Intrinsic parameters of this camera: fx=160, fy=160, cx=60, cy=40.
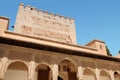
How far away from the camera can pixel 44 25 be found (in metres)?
16.9

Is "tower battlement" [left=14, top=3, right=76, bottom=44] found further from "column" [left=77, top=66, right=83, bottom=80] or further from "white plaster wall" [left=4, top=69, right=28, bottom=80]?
"column" [left=77, top=66, right=83, bottom=80]

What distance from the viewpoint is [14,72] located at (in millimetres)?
9164

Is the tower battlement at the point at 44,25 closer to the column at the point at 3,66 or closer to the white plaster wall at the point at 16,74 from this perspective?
the white plaster wall at the point at 16,74

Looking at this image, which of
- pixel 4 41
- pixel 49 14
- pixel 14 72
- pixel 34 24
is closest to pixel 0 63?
pixel 4 41

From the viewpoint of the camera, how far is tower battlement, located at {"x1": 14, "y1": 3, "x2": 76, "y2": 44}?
51.9 feet

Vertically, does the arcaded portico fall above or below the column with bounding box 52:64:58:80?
above

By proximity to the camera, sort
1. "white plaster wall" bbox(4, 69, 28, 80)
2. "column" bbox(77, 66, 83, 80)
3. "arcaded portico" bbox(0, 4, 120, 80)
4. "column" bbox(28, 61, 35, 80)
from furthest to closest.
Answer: "white plaster wall" bbox(4, 69, 28, 80) → "column" bbox(77, 66, 83, 80) → "arcaded portico" bbox(0, 4, 120, 80) → "column" bbox(28, 61, 35, 80)

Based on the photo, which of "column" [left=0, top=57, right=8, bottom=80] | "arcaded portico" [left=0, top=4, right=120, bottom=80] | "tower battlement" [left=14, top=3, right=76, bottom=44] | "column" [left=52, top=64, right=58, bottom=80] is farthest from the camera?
"tower battlement" [left=14, top=3, right=76, bottom=44]

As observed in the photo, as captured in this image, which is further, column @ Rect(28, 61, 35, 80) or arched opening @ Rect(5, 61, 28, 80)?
arched opening @ Rect(5, 61, 28, 80)

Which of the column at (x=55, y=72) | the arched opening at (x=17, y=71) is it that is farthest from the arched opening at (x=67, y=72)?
the arched opening at (x=17, y=71)

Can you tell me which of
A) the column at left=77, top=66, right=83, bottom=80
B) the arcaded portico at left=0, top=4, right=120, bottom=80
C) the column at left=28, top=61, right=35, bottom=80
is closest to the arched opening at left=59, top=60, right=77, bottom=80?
the arcaded portico at left=0, top=4, right=120, bottom=80

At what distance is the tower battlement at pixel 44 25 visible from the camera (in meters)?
15.8

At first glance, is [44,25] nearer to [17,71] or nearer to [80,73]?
[17,71]

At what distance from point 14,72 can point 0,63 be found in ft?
6.74
